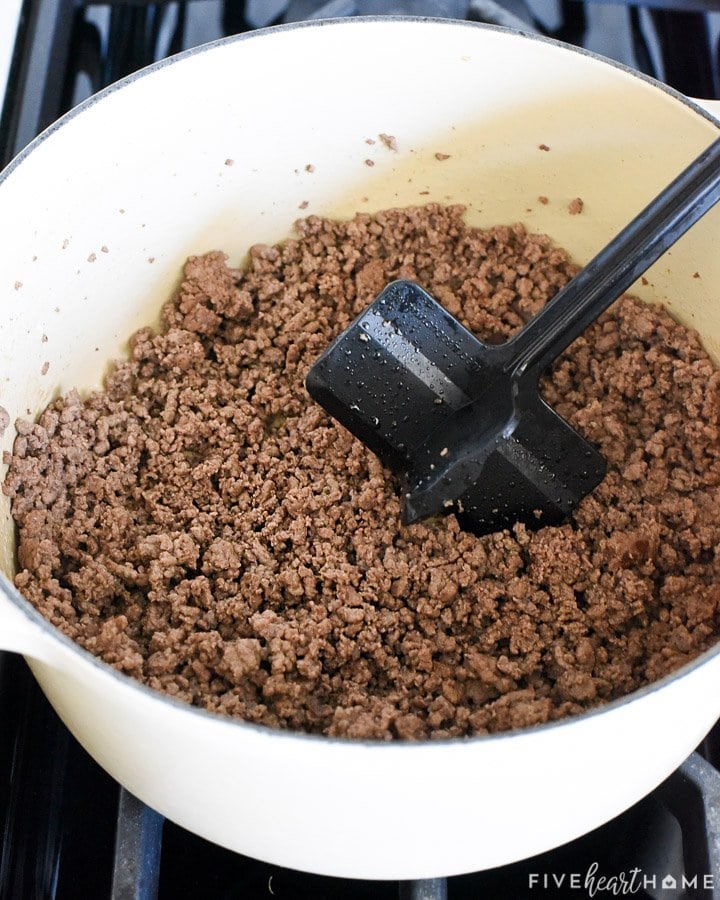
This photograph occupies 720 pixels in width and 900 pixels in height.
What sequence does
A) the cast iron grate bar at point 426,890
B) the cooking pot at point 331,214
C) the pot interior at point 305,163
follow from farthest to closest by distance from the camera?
the pot interior at point 305,163
the cast iron grate bar at point 426,890
the cooking pot at point 331,214

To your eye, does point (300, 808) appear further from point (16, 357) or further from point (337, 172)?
point (337, 172)

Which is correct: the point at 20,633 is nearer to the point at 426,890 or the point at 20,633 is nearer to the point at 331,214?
the point at 426,890

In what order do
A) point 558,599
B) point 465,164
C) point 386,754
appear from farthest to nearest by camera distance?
point 465,164
point 558,599
point 386,754

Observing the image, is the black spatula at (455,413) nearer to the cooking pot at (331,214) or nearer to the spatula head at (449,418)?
the spatula head at (449,418)

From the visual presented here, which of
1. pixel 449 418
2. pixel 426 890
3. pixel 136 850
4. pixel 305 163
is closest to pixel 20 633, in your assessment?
pixel 136 850

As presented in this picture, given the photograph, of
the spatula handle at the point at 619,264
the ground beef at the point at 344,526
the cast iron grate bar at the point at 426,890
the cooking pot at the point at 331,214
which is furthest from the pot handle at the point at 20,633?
the spatula handle at the point at 619,264

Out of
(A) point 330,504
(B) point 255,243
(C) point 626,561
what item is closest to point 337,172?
(B) point 255,243
